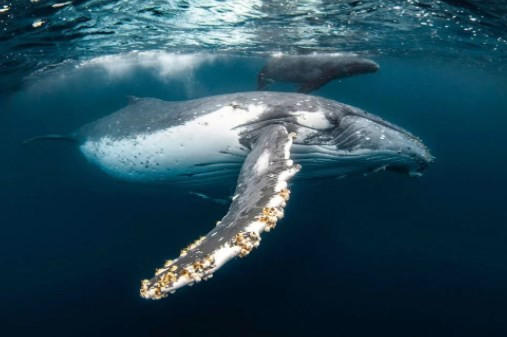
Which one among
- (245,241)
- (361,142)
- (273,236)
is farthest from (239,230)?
(273,236)

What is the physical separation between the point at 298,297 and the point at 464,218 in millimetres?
12341

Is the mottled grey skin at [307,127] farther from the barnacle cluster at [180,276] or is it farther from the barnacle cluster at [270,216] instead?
the barnacle cluster at [180,276]

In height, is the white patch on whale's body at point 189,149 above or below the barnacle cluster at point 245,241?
below

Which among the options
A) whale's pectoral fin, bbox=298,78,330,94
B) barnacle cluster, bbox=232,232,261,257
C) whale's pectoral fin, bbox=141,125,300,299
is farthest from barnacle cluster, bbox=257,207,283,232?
whale's pectoral fin, bbox=298,78,330,94

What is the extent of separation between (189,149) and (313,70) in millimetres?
8433

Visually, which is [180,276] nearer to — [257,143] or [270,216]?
[270,216]

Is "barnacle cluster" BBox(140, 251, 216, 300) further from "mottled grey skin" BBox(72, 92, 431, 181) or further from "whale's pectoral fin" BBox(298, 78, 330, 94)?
"whale's pectoral fin" BBox(298, 78, 330, 94)

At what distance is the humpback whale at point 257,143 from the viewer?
205 inches

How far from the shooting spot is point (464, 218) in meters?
A: 17.8

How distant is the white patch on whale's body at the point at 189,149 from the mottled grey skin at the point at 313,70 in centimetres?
687

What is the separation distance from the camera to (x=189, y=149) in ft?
23.0

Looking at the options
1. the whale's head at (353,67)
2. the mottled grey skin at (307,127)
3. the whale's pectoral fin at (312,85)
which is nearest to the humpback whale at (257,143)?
the mottled grey skin at (307,127)

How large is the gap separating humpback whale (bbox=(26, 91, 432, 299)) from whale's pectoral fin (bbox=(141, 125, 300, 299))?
1.1 inches

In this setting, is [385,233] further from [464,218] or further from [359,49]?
[359,49]
